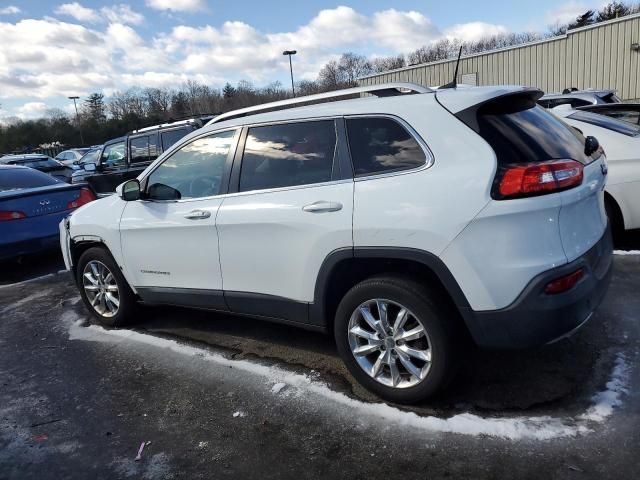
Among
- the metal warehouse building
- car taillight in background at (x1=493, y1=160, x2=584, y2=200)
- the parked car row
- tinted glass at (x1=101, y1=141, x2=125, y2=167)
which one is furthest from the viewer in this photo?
the metal warehouse building

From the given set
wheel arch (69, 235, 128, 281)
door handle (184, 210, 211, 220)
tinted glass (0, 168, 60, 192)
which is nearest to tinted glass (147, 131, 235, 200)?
door handle (184, 210, 211, 220)

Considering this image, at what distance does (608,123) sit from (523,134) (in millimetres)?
3455

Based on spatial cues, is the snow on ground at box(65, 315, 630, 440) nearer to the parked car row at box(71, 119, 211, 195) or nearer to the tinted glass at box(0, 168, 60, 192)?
the tinted glass at box(0, 168, 60, 192)

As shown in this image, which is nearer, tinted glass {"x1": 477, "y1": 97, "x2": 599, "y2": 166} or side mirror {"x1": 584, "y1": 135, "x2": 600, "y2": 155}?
tinted glass {"x1": 477, "y1": 97, "x2": 599, "y2": 166}

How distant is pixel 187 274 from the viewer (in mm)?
4062

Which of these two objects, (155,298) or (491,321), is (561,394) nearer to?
(491,321)

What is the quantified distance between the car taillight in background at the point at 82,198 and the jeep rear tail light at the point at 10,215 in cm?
65

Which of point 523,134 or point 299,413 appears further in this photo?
point 299,413

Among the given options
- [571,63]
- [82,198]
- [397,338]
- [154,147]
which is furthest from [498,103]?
[571,63]

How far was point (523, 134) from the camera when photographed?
2795 millimetres

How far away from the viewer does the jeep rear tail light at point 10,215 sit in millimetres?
6570

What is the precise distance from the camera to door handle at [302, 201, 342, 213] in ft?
10.1

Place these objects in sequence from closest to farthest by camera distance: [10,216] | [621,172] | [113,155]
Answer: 1. [621,172]
2. [10,216]
3. [113,155]

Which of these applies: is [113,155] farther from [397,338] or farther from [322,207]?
[397,338]
